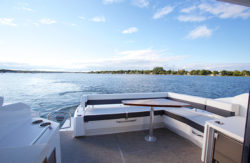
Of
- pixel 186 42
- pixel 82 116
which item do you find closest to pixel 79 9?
pixel 82 116

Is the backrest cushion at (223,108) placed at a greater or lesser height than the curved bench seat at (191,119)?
greater

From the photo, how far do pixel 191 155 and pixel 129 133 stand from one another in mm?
1142

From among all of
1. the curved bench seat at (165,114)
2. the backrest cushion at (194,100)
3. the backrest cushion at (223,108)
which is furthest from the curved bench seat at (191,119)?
the backrest cushion at (194,100)

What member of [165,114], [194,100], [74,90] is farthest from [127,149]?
[74,90]

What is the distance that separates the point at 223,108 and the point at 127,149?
1.87 metres

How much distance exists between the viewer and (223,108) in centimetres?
196

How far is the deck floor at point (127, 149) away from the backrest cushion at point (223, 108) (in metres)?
0.78

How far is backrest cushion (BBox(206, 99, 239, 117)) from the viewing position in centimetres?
183

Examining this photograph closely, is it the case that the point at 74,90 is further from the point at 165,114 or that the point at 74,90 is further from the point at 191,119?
the point at 191,119

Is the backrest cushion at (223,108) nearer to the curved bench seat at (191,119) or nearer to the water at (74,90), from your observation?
the curved bench seat at (191,119)

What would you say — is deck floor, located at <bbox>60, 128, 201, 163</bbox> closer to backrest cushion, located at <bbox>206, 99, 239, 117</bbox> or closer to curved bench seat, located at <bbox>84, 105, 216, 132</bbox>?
curved bench seat, located at <bbox>84, 105, 216, 132</bbox>

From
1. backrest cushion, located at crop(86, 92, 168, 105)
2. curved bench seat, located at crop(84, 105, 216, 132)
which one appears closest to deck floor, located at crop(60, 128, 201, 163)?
curved bench seat, located at crop(84, 105, 216, 132)

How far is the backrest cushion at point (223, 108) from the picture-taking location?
6.00 feet

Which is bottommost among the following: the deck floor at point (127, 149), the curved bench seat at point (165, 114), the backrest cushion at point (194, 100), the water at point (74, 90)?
the water at point (74, 90)
